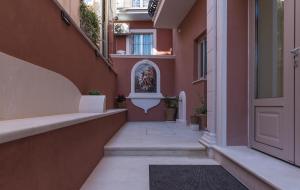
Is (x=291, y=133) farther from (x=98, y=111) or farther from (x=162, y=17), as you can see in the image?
(x=162, y=17)

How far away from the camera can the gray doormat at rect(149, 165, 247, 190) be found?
2779 mm

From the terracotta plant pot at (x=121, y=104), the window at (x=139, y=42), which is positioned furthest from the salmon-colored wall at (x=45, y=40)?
the window at (x=139, y=42)

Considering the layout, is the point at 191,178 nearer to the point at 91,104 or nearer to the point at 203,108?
the point at 91,104

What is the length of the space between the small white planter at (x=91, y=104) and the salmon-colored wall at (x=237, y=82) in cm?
174

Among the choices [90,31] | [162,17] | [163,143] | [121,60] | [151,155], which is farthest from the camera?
[121,60]

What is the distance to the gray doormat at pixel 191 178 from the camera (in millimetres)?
2779

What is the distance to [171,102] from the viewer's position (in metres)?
9.83

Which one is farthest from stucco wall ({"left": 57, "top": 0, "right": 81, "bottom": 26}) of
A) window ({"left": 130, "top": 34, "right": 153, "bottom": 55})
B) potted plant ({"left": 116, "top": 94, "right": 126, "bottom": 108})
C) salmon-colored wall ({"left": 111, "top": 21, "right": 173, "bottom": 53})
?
window ({"left": 130, "top": 34, "right": 153, "bottom": 55})

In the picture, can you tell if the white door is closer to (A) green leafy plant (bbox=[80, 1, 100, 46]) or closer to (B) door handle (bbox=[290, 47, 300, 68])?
(B) door handle (bbox=[290, 47, 300, 68])

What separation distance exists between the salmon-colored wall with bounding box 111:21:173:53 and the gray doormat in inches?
435

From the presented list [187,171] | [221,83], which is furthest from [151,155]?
[221,83]

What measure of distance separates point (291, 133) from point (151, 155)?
1.83m

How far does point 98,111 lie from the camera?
4.53 m

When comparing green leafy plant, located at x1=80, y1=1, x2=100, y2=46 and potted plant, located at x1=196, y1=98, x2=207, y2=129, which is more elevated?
green leafy plant, located at x1=80, y1=1, x2=100, y2=46
